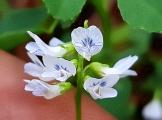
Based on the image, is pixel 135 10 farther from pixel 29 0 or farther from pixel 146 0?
pixel 29 0

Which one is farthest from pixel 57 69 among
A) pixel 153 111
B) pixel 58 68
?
pixel 153 111

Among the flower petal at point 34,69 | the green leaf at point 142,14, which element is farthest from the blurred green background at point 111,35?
the flower petal at point 34,69

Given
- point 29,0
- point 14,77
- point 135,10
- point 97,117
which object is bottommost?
point 97,117

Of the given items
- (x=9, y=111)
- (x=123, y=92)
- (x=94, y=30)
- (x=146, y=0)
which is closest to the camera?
(x=94, y=30)

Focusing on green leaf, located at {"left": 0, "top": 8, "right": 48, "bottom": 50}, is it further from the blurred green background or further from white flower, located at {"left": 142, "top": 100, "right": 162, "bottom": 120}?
white flower, located at {"left": 142, "top": 100, "right": 162, "bottom": 120}

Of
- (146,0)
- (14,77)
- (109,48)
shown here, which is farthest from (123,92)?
(146,0)

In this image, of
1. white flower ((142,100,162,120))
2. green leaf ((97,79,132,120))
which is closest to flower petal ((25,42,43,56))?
green leaf ((97,79,132,120))

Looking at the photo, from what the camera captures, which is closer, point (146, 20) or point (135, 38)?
point (146, 20)
